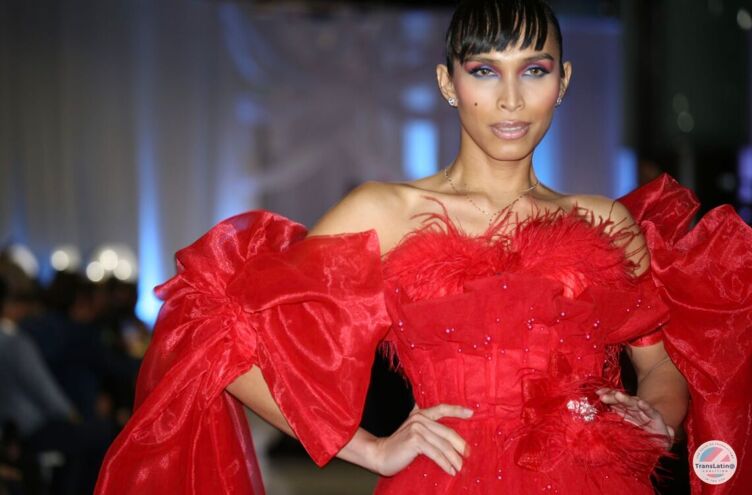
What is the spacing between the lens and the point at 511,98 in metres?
1.95

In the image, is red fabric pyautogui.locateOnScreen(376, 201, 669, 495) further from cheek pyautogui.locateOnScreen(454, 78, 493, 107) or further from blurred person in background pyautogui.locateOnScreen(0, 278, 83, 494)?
blurred person in background pyautogui.locateOnScreen(0, 278, 83, 494)

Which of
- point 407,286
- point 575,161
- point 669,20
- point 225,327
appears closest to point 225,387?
point 225,327

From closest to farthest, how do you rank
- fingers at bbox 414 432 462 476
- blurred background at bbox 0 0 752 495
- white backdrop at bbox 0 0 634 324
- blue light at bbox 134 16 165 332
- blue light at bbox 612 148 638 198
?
1. fingers at bbox 414 432 462 476
2. blurred background at bbox 0 0 752 495
3. white backdrop at bbox 0 0 634 324
4. blue light at bbox 134 16 165 332
5. blue light at bbox 612 148 638 198

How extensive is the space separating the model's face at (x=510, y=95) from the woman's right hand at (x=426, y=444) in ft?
1.58

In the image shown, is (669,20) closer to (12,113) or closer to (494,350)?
(12,113)

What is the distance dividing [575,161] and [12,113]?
560 cm

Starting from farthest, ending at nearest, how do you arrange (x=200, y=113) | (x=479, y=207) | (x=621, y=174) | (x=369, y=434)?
(x=621, y=174), (x=200, y=113), (x=479, y=207), (x=369, y=434)

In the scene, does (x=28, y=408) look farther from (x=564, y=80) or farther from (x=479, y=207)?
(x=564, y=80)

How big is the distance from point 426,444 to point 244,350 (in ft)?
1.19

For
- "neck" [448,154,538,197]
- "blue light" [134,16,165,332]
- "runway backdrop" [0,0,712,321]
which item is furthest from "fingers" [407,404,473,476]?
"blue light" [134,16,165,332]

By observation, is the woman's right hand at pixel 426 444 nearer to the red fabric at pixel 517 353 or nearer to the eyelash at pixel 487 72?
the red fabric at pixel 517 353

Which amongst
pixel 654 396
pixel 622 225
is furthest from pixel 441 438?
pixel 622 225

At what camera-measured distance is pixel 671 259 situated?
215 cm

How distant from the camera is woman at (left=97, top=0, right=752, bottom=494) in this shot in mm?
1834
